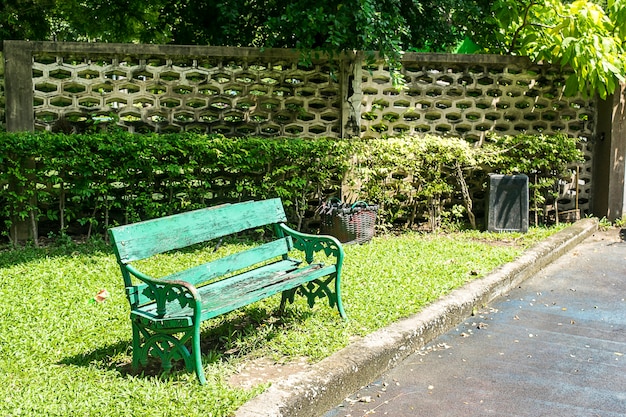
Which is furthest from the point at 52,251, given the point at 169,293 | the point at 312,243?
the point at 169,293

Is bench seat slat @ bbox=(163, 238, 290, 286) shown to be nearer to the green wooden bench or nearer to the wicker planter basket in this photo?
the green wooden bench

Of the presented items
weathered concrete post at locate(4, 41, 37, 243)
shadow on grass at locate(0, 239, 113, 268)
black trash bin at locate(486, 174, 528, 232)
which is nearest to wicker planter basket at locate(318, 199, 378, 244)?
black trash bin at locate(486, 174, 528, 232)

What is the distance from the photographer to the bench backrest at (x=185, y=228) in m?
3.80

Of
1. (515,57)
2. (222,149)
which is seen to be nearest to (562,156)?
(515,57)

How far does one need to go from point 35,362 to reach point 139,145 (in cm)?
355

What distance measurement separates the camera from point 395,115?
879 centimetres

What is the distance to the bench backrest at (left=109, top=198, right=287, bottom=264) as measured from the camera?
12.5 feet

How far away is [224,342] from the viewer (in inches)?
175

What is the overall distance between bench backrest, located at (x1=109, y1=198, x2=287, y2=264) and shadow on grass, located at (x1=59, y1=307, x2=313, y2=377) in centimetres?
69

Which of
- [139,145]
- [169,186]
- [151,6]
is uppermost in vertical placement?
[151,6]

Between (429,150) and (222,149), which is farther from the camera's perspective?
(429,150)

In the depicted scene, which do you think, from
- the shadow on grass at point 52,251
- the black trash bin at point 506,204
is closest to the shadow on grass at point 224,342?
the shadow on grass at point 52,251

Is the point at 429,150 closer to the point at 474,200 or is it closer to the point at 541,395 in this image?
the point at 474,200

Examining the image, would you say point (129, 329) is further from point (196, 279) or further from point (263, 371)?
point (263, 371)
